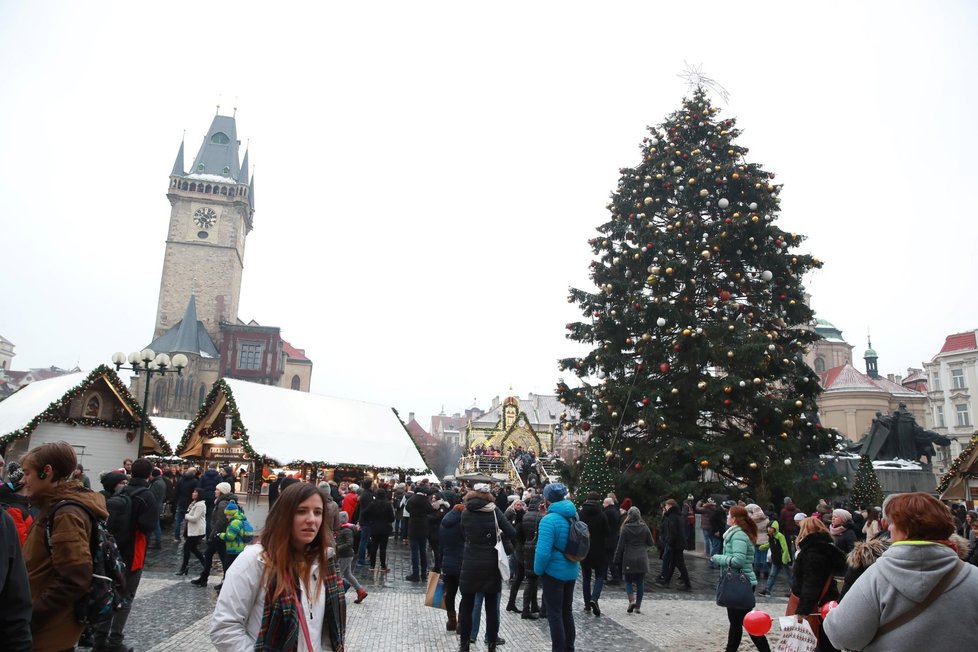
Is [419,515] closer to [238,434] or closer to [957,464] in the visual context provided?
[238,434]

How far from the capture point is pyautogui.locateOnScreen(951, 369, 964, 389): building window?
55234 millimetres

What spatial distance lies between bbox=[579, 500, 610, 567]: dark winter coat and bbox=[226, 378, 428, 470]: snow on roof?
11.1 metres

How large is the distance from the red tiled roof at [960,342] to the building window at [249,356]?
2523 inches

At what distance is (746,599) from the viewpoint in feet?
22.3

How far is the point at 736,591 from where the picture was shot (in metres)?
6.82

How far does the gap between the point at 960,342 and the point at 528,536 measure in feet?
199

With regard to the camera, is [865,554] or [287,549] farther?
[865,554]

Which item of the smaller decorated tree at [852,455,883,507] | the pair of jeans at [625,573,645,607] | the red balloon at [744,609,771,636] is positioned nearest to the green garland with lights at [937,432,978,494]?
the smaller decorated tree at [852,455,883,507]

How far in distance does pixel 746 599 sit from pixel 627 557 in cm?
393

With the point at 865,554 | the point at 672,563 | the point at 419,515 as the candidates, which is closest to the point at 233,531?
the point at 419,515

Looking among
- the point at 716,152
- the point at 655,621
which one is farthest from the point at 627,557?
the point at 716,152

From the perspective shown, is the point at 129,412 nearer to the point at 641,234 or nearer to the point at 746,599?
the point at 641,234

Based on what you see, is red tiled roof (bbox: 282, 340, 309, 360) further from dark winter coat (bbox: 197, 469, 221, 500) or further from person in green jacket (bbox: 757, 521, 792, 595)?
person in green jacket (bbox: 757, 521, 792, 595)

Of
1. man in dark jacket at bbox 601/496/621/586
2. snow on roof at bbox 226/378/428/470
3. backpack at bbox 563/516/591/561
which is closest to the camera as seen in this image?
backpack at bbox 563/516/591/561
